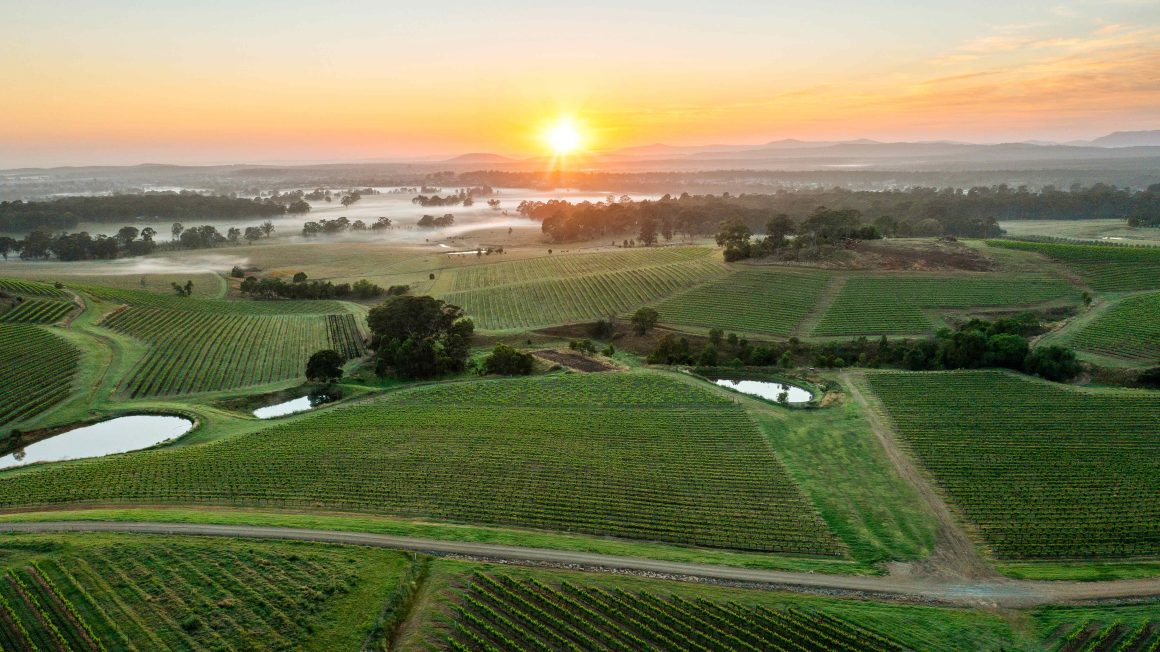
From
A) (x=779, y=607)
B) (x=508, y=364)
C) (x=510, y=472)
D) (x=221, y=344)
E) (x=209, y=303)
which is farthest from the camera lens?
(x=209, y=303)

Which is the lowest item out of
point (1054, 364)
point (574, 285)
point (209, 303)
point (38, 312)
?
point (1054, 364)

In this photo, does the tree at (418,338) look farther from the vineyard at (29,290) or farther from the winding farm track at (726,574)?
the vineyard at (29,290)

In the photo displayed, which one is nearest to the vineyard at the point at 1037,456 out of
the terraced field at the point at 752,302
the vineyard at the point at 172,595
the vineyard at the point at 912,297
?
the vineyard at the point at 912,297

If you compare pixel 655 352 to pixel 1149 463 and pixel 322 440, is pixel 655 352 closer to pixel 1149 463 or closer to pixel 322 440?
pixel 322 440

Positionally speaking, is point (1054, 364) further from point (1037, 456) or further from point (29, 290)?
point (29, 290)

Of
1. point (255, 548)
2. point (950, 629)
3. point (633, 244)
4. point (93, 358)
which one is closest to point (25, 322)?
point (93, 358)

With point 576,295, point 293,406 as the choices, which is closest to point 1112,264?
point 576,295

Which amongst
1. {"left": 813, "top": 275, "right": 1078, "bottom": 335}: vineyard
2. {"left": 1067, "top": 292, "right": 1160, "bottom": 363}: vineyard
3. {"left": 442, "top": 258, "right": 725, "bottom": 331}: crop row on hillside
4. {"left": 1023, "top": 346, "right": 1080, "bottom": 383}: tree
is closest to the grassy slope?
{"left": 1023, "top": 346, "right": 1080, "bottom": 383}: tree
